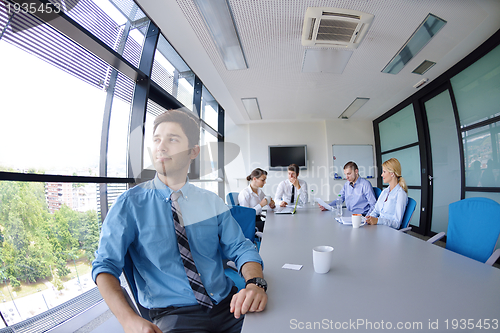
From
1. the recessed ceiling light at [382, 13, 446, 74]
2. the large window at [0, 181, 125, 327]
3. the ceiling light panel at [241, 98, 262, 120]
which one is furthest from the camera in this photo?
the ceiling light panel at [241, 98, 262, 120]

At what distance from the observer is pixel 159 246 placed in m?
0.83

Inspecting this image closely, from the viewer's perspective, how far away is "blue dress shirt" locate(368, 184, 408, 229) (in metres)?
2.22

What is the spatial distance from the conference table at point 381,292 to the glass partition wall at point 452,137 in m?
2.84

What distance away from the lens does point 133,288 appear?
2.83 ft

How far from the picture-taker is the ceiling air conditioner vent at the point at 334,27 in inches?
90.0

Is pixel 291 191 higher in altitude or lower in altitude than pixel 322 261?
higher

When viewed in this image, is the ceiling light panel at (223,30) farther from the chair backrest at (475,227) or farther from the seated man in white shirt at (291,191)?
the chair backrest at (475,227)

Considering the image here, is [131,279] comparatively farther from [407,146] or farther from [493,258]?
[407,146]

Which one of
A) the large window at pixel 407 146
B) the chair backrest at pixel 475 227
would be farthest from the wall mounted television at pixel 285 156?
the chair backrest at pixel 475 227

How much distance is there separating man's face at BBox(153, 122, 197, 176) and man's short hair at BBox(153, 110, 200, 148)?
0.01 m

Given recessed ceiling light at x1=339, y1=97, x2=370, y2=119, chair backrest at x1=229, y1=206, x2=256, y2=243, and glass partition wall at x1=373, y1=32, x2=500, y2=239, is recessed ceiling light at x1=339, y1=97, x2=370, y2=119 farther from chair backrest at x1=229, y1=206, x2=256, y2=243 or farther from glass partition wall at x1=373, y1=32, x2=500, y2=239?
chair backrest at x1=229, y1=206, x2=256, y2=243

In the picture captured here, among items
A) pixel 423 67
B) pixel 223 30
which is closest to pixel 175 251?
pixel 223 30

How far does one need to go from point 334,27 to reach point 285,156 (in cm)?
404

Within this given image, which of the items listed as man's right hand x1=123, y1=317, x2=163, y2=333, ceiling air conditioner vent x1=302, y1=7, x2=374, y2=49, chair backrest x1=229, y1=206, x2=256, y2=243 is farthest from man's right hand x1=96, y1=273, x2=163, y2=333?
ceiling air conditioner vent x1=302, y1=7, x2=374, y2=49
